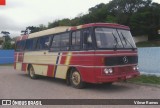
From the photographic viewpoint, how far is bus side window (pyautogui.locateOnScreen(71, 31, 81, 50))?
40.1 feet

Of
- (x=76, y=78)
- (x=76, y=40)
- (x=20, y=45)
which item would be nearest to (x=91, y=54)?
(x=76, y=40)

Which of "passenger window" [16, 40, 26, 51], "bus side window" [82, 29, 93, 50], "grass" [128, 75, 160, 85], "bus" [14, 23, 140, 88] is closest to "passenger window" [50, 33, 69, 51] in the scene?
"bus" [14, 23, 140, 88]

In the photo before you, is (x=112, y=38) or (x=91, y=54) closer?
(x=91, y=54)

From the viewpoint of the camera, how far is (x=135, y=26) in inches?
2692

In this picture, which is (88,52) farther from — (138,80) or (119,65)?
(138,80)

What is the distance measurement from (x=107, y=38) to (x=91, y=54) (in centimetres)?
93

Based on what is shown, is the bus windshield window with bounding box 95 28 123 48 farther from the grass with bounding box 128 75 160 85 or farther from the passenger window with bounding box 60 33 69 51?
the grass with bounding box 128 75 160 85

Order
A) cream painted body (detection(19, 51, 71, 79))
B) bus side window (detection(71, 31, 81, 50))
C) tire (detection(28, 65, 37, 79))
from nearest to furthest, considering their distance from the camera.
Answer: bus side window (detection(71, 31, 81, 50))
cream painted body (detection(19, 51, 71, 79))
tire (detection(28, 65, 37, 79))

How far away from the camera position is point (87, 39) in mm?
11578

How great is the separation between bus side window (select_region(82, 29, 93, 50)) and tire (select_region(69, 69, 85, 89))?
1354mm

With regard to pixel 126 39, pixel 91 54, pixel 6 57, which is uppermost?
pixel 126 39

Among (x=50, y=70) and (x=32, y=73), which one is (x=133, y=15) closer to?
(x=32, y=73)

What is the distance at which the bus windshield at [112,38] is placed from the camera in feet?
37.1

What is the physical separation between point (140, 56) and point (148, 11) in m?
56.5
